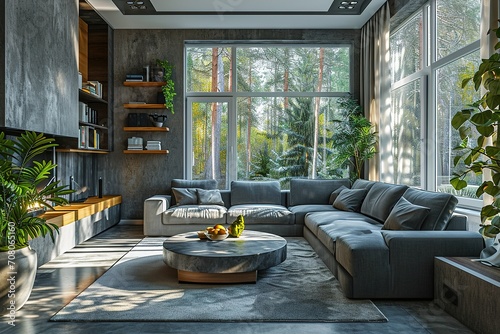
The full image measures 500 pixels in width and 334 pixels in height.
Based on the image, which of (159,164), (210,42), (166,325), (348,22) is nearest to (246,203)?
(159,164)

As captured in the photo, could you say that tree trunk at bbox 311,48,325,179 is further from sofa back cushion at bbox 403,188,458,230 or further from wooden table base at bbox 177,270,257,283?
wooden table base at bbox 177,270,257,283

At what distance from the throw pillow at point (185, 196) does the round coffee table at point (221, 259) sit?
7.32 feet

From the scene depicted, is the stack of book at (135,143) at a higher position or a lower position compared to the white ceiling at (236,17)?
lower

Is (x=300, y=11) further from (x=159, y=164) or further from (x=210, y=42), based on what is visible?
(x=159, y=164)

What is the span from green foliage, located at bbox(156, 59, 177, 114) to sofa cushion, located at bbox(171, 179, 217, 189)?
112 centimetres

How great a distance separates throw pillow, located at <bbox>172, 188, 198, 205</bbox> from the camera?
6172 mm

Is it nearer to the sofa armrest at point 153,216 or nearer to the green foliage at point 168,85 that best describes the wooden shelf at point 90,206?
the sofa armrest at point 153,216

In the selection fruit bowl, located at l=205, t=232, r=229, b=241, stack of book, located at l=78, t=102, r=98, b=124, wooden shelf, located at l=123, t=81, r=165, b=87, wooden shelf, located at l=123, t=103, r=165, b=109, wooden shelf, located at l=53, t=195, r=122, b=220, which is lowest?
fruit bowl, located at l=205, t=232, r=229, b=241

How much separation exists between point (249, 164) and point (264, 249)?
3.42 metres

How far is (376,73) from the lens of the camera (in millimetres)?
6117

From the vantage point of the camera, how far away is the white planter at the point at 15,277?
286 cm

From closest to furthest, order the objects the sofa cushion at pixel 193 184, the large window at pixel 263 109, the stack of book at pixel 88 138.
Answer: the stack of book at pixel 88 138, the sofa cushion at pixel 193 184, the large window at pixel 263 109

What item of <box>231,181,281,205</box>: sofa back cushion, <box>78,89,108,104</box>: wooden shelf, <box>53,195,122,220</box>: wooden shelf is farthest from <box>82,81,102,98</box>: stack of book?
<box>231,181,281,205</box>: sofa back cushion

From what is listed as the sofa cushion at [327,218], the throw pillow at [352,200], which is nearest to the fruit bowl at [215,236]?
the sofa cushion at [327,218]
